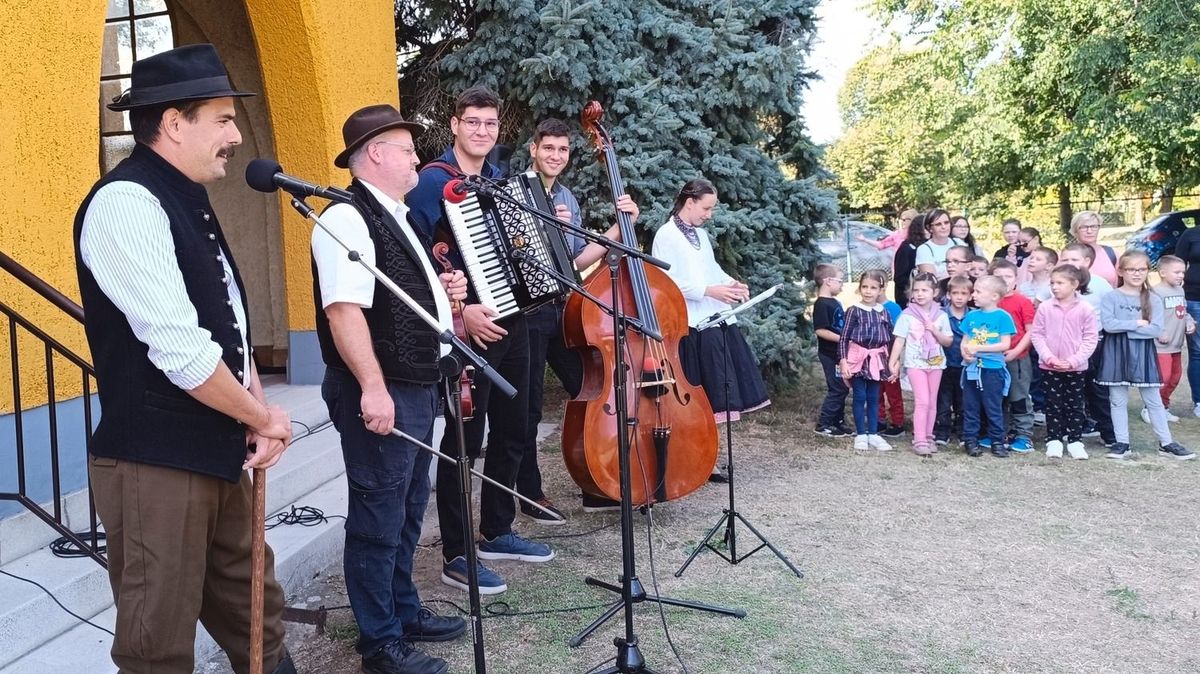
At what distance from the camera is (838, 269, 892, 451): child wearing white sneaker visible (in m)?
6.78

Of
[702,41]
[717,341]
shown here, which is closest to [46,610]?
[717,341]

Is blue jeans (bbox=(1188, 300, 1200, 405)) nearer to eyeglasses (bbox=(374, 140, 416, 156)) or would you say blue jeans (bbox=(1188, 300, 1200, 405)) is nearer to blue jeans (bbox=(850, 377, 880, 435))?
blue jeans (bbox=(850, 377, 880, 435))

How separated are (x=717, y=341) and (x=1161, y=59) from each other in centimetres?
1343

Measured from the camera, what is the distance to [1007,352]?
653 centimetres

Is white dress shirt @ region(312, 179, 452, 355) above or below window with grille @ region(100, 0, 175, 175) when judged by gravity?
below

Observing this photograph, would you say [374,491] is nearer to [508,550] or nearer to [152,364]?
[152,364]

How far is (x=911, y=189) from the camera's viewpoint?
27.3m

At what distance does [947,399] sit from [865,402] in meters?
0.62

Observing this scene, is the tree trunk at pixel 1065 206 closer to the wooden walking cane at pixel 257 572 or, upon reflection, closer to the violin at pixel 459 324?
the violin at pixel 459 324

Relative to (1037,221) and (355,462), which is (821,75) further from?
(1037,221)

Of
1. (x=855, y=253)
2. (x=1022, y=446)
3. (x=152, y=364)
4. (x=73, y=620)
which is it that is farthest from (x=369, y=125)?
(x=855, y=253)

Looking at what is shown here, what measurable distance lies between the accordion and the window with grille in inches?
167

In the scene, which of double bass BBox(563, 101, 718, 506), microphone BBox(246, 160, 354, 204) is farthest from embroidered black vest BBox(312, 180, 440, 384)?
double bass BBox(563, 101, 718, 506)

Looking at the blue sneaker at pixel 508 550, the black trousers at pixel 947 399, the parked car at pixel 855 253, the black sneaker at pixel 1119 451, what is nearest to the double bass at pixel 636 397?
the blue sneaker at pixel 508 550
